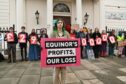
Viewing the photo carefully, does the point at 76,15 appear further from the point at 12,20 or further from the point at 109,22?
the point at 12,20

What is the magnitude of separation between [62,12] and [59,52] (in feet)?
59.0

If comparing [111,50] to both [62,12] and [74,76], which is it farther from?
[62,12]

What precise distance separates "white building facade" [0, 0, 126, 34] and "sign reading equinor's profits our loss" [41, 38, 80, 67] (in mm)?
14318

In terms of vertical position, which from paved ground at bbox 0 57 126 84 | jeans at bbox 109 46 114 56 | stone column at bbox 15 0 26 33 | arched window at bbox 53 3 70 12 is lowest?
paved ground at bbox 0 57 126 84

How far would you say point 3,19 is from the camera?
2241 cm

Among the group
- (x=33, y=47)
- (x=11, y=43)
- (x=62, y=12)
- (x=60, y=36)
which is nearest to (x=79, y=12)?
(x=62, y=12)

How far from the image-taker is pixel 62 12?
24.7 meters

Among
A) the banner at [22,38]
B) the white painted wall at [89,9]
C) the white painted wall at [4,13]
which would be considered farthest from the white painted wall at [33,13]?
the banner at [22,38]

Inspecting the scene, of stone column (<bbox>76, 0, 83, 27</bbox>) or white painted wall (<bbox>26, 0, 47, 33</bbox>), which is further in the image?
white painted wall (<bbox>26, 0, 47, 33</bbox>)

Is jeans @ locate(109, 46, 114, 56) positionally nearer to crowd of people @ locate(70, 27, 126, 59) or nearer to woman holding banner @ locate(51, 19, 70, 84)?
crowd of people @ locate(70, 27, 126, 59)

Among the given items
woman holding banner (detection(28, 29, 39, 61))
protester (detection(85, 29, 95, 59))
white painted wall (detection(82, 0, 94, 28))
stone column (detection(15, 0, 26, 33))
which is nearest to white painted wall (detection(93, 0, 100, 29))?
white painted wall (detection(82, 0, 94, 28))

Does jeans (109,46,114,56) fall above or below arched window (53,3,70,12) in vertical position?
below

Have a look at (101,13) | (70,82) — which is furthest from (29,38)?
(101,13)

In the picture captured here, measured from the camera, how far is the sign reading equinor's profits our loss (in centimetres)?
689
